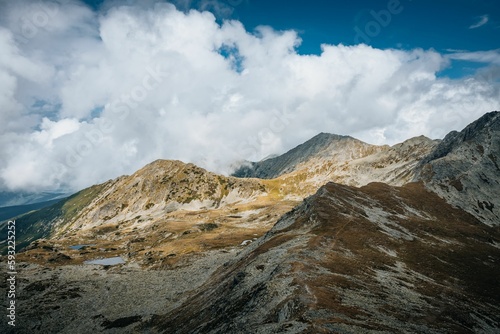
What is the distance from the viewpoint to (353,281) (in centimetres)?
5491

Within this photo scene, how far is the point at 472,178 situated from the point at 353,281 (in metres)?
152

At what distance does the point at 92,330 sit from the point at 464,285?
257 feet

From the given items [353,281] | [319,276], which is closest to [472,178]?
[353,281]

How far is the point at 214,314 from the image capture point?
5450 cm

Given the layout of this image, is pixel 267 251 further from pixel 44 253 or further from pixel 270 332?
pixel 44 253

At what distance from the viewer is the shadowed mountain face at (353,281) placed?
1649 inches

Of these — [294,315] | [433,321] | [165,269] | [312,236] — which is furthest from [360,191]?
[294,315]
